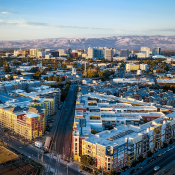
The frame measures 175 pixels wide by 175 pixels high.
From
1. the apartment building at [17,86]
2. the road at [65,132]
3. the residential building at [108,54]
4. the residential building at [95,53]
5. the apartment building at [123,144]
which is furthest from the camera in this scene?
the residential building at [95,53]

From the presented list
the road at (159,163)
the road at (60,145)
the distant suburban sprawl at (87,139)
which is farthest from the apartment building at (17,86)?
the road at (159,163)

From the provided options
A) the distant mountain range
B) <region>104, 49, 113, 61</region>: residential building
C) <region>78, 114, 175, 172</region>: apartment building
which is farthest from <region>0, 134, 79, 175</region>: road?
the distant mountain range

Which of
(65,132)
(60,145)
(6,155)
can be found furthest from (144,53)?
(6,155)

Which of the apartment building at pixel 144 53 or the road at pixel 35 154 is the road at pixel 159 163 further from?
the apartment building at pixel 144 53

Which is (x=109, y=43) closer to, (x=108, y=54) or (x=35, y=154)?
(x=108, y=54)

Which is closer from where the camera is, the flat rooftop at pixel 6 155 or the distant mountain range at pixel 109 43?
the flat rooftop at pixel 6 155

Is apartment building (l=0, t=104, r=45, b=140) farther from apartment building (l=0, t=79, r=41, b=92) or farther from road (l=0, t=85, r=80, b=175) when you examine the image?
apartment building (l=0, t=79, r=41, b=92)

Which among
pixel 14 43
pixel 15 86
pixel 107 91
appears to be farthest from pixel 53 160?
pixel 14 43

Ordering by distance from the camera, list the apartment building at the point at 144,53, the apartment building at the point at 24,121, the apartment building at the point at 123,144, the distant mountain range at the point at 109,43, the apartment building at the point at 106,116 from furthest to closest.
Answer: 1. the distant mountain range at the point at 109,43
2. the apartment building at the point at 144,53
3. the apartment building at the point at 24,121
4. the apartment building at the point at 106,116
5. the apartment building at the point at 123,144

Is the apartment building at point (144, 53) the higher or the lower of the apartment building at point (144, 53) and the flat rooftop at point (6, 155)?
the higher

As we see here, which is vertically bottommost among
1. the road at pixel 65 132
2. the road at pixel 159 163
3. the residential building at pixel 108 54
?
the road at pixel 159 163

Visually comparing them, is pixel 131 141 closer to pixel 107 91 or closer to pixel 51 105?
pixel 51 105
